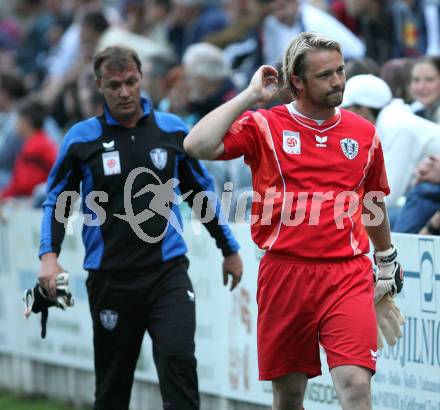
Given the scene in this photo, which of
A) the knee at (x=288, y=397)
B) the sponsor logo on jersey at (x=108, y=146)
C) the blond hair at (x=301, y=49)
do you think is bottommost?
the knee at (x=288, y=397)

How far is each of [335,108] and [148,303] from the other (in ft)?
5.81

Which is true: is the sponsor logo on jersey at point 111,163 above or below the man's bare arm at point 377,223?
above

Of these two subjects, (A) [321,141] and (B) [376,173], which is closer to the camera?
(A) [321,141]

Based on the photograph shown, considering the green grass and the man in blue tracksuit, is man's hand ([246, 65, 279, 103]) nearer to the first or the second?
the man in blue tracksuit

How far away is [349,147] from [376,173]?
252mm

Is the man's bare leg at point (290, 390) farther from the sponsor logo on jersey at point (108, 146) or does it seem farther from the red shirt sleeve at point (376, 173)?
the sponsor logo on jersey at point (108, 146)

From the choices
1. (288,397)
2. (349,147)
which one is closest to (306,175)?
(349,147)

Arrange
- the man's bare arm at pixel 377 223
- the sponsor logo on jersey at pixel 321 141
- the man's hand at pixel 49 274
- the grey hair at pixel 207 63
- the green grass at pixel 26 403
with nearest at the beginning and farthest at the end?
1. the sponsor logo on jersey at pixel 321 141
2. the man's bare arm at pixel 377 223
3. the man's hand at pixel 49 274
4. the green grass at pixel 26 403
5. the grey hair at pixel 207 63

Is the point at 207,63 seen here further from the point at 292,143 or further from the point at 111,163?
the point at 292,143

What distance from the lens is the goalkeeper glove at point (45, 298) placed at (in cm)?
695

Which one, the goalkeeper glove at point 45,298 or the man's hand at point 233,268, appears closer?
the goalkeeper glove at point 45,298

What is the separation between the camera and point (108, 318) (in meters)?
7.06

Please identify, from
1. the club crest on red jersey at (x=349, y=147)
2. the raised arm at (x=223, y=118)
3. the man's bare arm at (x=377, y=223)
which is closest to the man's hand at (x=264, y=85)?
the raised arm at (x=223, y=118)

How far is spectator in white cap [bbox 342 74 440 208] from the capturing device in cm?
778
